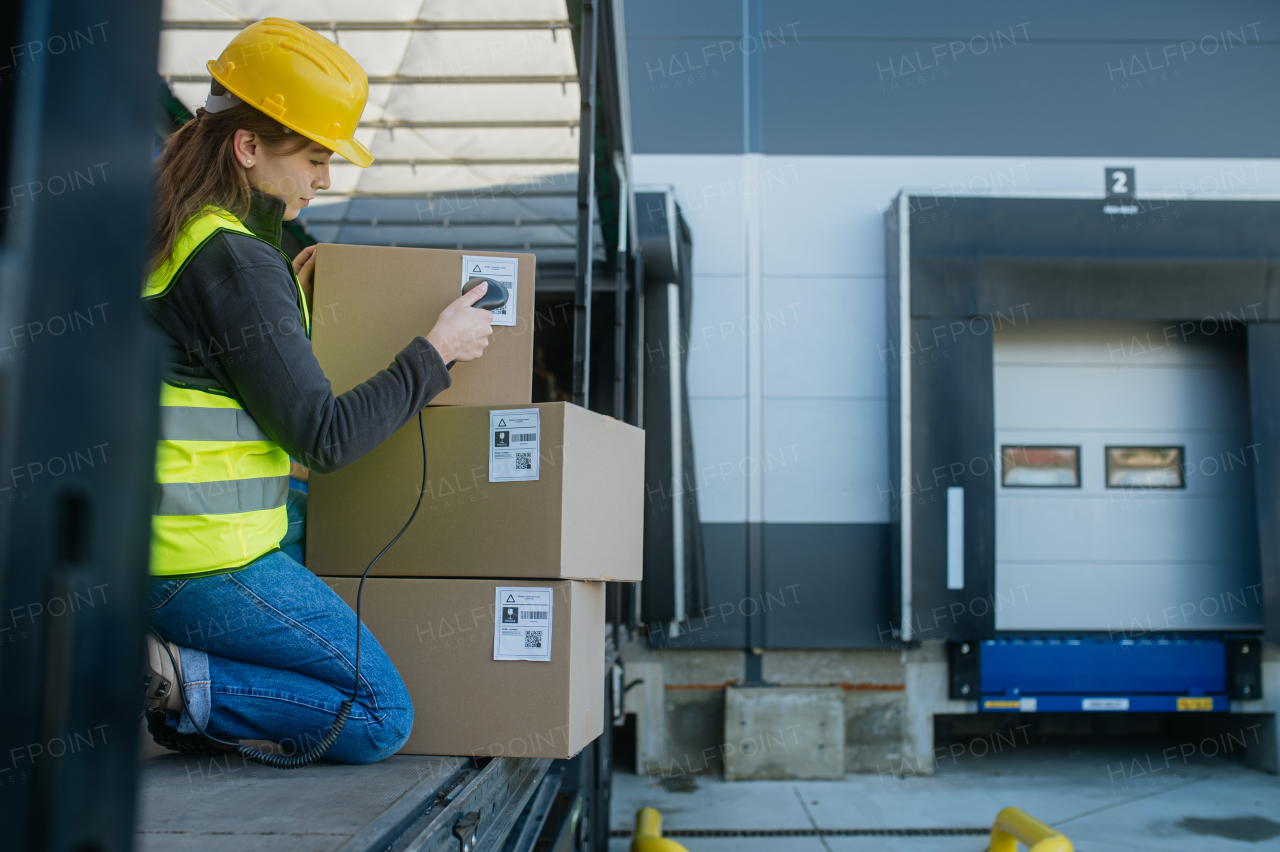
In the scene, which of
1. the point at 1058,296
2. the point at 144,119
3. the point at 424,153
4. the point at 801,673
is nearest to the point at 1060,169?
the point at 1058,296

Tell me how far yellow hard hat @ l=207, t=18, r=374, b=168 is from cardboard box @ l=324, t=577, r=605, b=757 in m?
0.89

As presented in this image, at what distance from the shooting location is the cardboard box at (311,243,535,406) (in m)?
1.80

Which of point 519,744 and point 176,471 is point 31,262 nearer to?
point 176,471

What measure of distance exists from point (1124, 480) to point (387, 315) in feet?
18.0

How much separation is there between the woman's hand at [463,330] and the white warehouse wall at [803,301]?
3811 mm

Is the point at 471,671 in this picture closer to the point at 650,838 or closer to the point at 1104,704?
the point at 650,838

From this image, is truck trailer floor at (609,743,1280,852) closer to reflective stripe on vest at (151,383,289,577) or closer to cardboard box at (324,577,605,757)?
cardboard box at (324,577,605,757)

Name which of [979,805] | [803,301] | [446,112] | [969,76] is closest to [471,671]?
[446,112]

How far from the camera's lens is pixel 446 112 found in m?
4.50

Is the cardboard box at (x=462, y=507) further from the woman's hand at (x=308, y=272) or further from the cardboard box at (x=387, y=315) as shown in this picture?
the woman's hand at (x=308, y=272)

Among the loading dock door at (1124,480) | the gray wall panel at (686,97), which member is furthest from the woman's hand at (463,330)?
the loading dock door at (1124,480)

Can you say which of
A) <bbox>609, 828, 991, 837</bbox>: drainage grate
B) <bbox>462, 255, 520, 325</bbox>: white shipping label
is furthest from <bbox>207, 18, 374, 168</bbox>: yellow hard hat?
<bbox>609, 828, 991, 837</bbox>: drainage grate

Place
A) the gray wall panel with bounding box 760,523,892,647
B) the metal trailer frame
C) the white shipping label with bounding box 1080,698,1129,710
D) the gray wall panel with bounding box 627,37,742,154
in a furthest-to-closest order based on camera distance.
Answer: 1. the gray wall panel with bounding box 627,37,742,154
2. the gray wall panel with bounding box 760,523,892,647
3. the white shipping label with bounding box 1080,698,1129,710
4. the metal trailer frame

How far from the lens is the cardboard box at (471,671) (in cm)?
164
